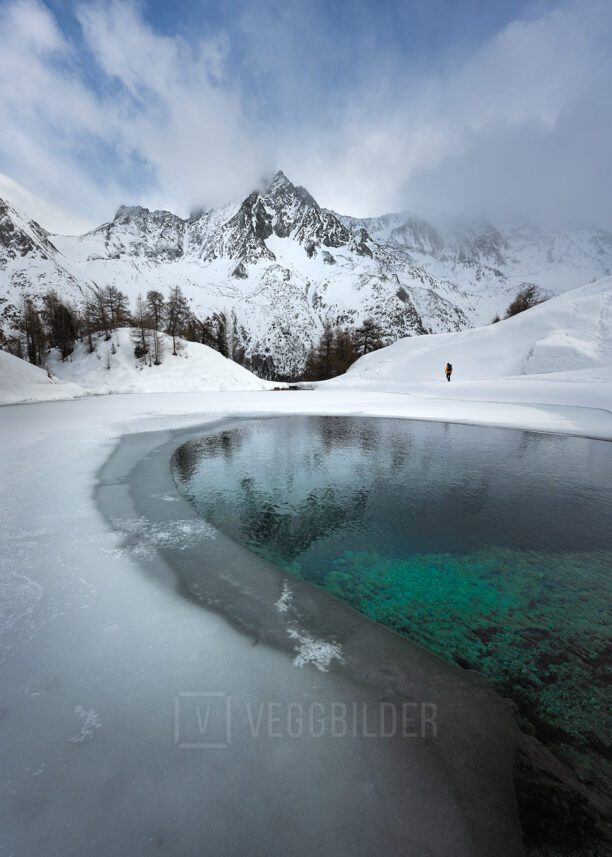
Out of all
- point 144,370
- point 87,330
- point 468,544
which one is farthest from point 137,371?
point 468,544

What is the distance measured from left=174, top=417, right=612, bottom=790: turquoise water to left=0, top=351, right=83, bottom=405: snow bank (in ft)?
70.2

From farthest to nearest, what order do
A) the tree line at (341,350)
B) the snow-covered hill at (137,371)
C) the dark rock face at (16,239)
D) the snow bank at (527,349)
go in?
the dark rock face at (16,239) → the tree line at (341,350) → the snow-covered hill at (137,371) → the snow bank at (527,349)

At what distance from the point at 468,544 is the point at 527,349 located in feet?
104

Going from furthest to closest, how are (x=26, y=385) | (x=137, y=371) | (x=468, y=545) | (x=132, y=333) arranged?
1. (x=132, y=333)
2. (x=137, y=371)
3. (x=26, y=385)
4. (x=468, y=545)

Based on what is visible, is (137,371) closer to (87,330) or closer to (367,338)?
(87,330)

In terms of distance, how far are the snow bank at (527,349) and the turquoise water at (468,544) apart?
2085cm

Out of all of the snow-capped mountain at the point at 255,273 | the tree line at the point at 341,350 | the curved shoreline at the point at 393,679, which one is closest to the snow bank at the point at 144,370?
the tree line at the point at 341,350

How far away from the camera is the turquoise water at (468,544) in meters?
2.58

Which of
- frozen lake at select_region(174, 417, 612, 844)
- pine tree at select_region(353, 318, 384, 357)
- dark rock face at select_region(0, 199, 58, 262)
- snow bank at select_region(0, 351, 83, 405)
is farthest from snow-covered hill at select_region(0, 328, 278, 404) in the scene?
dark rock face at select_region(0, 199, 58, 262)

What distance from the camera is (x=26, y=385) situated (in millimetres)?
25406

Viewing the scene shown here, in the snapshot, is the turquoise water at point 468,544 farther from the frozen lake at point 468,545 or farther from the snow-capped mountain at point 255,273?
the snow-capped mountain at point 255,273

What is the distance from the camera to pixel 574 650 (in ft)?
9.23

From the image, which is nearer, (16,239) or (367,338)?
(367,338)

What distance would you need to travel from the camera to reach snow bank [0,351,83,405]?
934 inches
